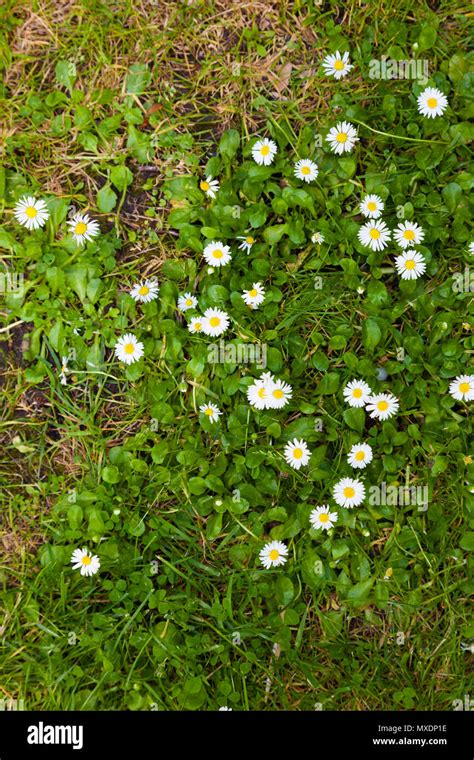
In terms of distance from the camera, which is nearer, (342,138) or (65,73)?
(342,138)

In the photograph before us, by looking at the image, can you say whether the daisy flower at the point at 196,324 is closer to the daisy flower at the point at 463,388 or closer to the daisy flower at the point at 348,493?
the daisy flower at the point at 348,493

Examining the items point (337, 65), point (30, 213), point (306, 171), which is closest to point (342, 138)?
point (306, 171)

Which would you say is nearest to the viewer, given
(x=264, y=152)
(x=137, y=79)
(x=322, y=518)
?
(x=322, y=518)

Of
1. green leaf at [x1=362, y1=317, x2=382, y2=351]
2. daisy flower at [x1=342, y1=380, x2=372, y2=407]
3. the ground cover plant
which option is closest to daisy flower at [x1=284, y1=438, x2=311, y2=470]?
the ground cover plant

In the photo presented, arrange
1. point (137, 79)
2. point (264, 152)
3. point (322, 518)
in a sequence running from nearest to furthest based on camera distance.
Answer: point (322, 518) → point (264, 152) → point (137, 79)

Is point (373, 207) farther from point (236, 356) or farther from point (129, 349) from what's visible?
point (129, 349)

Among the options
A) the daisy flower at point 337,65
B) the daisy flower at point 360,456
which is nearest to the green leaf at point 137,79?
the daisy flower at point 337,65

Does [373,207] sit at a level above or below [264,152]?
below
